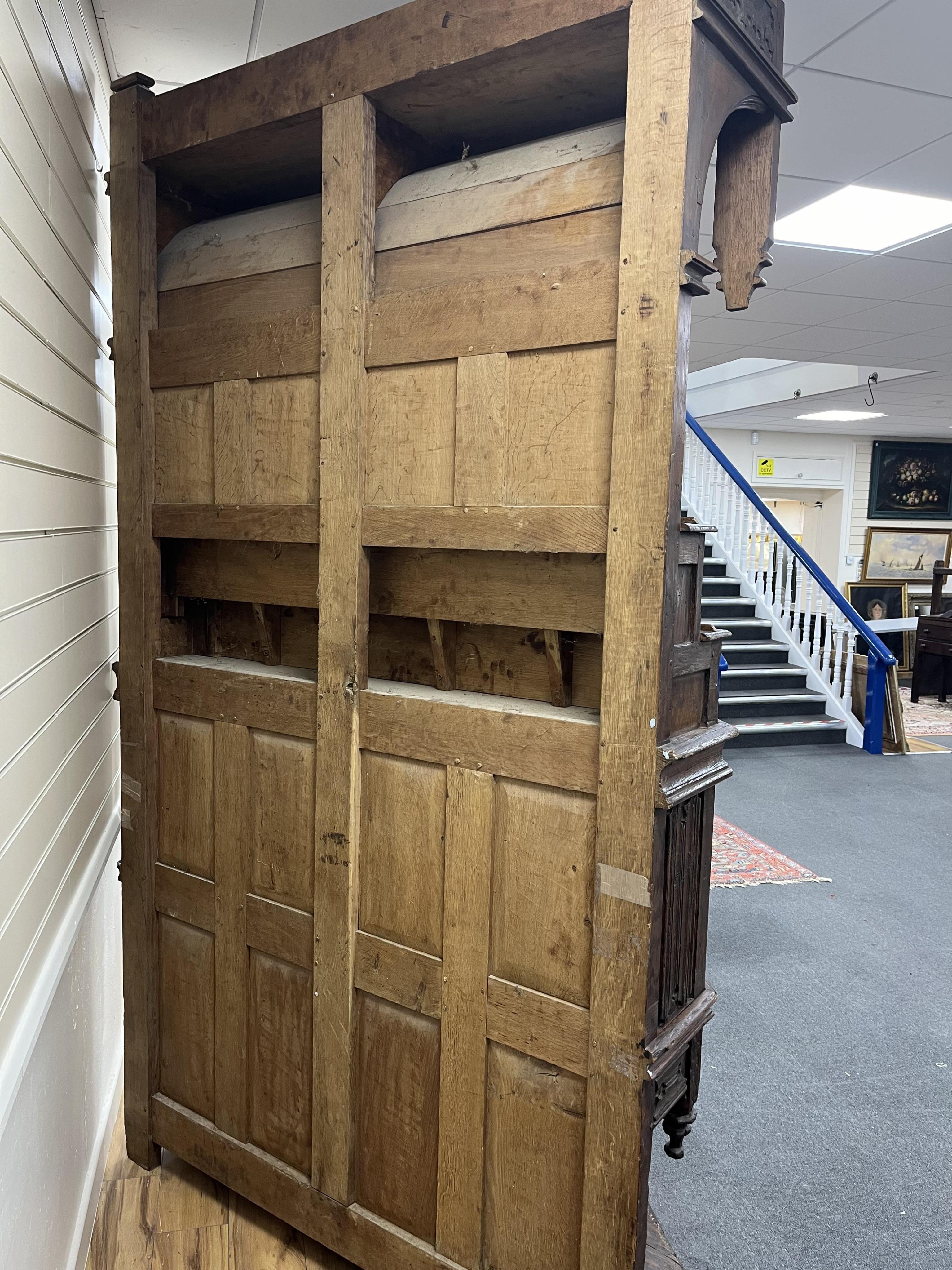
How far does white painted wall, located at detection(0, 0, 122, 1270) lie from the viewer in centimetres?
151

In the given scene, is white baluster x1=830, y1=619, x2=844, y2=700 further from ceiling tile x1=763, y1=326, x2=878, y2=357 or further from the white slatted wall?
the white slatted wall

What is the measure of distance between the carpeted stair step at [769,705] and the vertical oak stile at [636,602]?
586 cm

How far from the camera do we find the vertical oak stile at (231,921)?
6.60 feet

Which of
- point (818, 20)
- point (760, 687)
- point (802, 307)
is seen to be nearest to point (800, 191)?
point (818, 20)

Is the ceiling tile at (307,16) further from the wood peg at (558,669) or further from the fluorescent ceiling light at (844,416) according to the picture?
the fluorescent ceiling light at (844,416)

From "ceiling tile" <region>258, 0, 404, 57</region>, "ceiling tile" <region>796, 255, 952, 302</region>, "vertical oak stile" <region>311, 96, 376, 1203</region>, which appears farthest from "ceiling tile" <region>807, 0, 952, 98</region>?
"ceiling tile" <region>796, 255, 952, 302</region>

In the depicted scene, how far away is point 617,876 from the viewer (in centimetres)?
150

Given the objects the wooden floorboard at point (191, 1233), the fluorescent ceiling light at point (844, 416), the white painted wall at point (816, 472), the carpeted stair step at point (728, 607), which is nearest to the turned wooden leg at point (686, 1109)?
the wooden floorboard at point (191, 1233)

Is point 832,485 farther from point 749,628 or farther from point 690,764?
point 690,764

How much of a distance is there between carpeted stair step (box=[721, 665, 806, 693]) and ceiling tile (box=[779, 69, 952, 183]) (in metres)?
4.37

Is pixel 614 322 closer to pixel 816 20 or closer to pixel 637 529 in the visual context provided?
pixel 637 529

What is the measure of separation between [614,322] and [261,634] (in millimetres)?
1113

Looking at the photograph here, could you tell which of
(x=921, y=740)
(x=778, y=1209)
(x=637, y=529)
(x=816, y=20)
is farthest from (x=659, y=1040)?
(x=921, y=740)

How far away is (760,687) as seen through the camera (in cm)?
760
